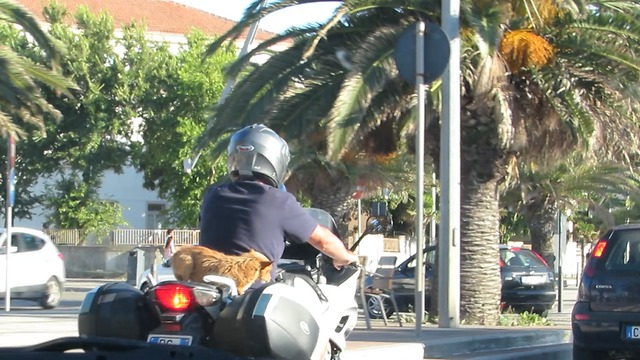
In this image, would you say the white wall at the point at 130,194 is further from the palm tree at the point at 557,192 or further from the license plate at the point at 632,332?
the license plate at the point at 632,332

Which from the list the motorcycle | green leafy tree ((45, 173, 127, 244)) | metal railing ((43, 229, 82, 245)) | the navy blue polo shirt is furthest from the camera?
green leafy tree ((45, 173, 127, 244))

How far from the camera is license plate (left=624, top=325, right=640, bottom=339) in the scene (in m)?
9.73

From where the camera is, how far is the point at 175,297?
4.55 m

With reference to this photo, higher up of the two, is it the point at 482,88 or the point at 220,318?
the point at 482,88

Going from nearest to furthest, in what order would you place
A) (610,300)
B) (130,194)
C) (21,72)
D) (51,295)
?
(610,300), (21,72), (51,295), (130,194)

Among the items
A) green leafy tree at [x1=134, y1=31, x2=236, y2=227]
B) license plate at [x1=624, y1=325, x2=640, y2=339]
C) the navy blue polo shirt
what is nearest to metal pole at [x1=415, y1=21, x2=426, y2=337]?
license plate at [x1=624, y1=325, x2=640, y2=339]

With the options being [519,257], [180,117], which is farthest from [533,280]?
[180,117]

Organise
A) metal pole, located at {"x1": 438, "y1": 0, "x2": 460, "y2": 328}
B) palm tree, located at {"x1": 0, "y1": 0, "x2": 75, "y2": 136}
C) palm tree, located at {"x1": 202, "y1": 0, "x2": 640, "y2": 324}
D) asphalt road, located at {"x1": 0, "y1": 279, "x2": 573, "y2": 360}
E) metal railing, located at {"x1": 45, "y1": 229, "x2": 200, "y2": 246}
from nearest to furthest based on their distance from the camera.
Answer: asphalt road, located at {"x1": 0, "y1": 279, "x2": 573, "y2": 360}
metal pole, located at {"x1": 438, "y1": 0, "x2": 460, "y2": 328}
palm tree, located at {"x1": 202, "y1": 0, "x2": 640, "y2": 324}
palm tree, located at {"x1": 0, "y1": 0, "x2": 75, "y2": 136}
metal railing, located at {"x1": 45, "y1": 229, "x2": 200, "y2": 246}

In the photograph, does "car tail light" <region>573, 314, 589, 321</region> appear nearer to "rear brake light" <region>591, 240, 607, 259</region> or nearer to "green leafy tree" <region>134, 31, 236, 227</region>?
"rear brake light" <region>591, 240, 607, 259</region>

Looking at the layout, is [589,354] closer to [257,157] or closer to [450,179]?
[450,179]

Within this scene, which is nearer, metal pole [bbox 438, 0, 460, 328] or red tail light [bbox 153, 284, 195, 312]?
red tail light [bbox 153, 284, 195, 312]

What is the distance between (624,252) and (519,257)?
12117mm

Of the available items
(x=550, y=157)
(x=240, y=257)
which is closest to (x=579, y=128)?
(x=550, y=157)

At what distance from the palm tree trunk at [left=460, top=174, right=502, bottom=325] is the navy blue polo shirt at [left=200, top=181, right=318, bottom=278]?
11.0 metres
